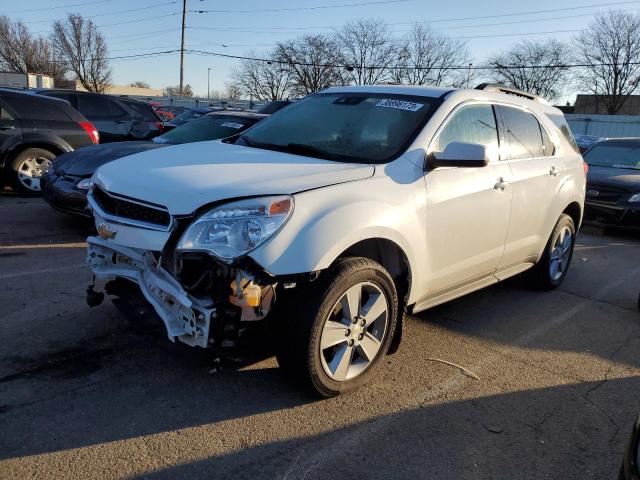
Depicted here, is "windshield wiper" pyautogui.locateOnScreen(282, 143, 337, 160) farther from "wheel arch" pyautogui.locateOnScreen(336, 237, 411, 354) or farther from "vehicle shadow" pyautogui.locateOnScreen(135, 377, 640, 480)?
"vehicle shadow" pyautogui.locateOnScreen(135, 377, 640, 480)

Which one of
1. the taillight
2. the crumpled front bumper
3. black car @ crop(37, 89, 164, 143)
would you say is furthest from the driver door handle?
black car @ crop(37, 89, 164, 143)

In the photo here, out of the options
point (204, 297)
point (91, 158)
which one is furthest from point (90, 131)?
point (204, 297)

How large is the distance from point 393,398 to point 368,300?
2.01ft

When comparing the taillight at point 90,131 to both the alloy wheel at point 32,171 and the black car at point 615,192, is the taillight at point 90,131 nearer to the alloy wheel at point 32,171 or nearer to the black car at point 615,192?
the alloy wheel at point 32,171

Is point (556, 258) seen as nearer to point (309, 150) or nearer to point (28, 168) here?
point (309, 150)

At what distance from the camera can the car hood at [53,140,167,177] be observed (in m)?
6.48

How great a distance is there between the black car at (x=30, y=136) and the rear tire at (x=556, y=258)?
7.54 meters

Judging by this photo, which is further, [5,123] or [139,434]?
[5,123]

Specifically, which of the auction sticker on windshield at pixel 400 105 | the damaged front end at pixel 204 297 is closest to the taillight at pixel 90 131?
the auction sticker on windshield at pixel 400 105

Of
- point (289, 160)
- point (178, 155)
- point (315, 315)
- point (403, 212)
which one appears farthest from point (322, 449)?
point (178, 155)

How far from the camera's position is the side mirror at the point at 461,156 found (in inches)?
141

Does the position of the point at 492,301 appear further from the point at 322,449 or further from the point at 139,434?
the point at 139,434

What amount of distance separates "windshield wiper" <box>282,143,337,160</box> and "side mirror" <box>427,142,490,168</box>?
66 cm

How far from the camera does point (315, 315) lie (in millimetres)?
2945
